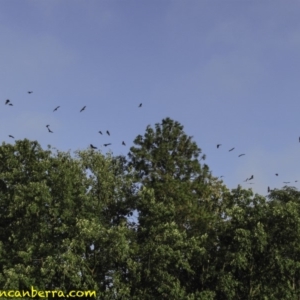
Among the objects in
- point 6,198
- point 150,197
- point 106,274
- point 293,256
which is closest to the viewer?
point 293,256

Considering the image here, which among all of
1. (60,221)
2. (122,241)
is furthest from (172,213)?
(60,221)

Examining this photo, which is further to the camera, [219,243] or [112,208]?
[112,208]

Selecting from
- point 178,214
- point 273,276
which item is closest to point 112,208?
point 178,214

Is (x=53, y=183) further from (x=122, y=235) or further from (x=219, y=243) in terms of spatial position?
(x=219, y=243)

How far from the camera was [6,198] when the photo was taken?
4034 cm

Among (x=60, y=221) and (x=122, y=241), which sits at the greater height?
(x=60, y=221)

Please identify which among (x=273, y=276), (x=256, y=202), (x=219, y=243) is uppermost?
(x=256, y=202)

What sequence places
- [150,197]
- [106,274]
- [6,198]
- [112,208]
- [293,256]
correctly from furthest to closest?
1. [112,208]
2. [6,198]
3. [150,197]
4. [106,274]
5. [293,256]

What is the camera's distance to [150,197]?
37.4m

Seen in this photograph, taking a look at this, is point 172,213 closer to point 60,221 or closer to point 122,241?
point 122,241

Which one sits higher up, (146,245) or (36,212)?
(36,212)

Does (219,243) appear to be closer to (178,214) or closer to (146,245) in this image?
(146,245)

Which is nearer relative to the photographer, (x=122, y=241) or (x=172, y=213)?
(x=122, y=241)

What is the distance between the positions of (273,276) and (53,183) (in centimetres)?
1774
